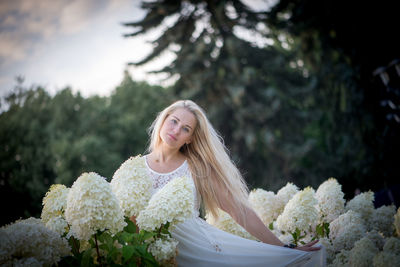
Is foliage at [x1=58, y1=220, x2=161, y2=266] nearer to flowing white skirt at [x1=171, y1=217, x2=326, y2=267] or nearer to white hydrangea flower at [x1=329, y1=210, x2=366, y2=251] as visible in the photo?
flowing white skirt at [x1=171, y1=217, x2=326, y2=267]

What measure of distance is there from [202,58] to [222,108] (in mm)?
2539

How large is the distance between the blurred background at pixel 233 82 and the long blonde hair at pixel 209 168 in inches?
93.7

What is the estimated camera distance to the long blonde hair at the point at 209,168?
2.69 m

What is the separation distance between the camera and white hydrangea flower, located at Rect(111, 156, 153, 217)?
1.85m

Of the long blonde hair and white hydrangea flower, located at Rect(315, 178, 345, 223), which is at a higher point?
the long blonde hair

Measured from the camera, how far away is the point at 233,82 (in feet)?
46.0

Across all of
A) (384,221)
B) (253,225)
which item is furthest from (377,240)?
(253,225)

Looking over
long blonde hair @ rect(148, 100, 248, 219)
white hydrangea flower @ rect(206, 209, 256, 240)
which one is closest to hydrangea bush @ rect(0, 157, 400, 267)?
white hydrangea flower @ rect(206, 209, 256, 240)

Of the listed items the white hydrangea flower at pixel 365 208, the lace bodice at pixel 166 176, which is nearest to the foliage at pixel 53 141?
the lace bodice at pixel 166 176

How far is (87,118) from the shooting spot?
2233 centimetres

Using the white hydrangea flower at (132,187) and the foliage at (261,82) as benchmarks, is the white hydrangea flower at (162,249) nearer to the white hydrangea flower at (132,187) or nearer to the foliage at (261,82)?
the white hydrangea flower at (132,187)

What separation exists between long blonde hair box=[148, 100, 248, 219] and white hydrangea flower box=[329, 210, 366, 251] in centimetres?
76

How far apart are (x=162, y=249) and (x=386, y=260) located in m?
1.27

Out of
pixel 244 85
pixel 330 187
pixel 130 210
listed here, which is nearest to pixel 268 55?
pixel 244 85
